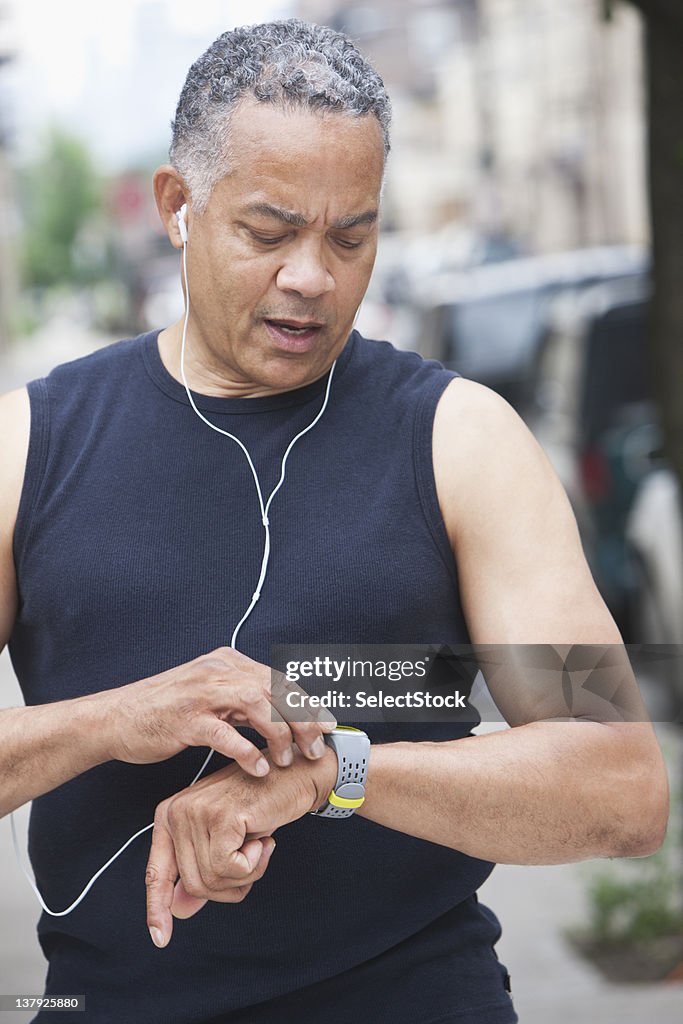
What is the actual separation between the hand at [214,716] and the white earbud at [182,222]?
64cm

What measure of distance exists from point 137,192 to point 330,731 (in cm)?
2193

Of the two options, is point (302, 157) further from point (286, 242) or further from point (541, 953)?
point (541, 953)

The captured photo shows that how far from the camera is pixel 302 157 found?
1920 millimetres

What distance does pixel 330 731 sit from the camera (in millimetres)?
1825

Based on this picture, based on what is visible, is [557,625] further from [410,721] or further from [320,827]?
[320,827]

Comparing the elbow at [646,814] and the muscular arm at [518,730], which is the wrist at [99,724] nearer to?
the muscular arm at [518,730]

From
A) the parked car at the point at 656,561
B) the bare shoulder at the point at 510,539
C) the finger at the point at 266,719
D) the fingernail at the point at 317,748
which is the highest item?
the parked car at the point at 656,561

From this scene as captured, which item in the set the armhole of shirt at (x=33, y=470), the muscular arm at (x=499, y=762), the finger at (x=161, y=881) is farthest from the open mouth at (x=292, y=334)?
the finger at (x=161, y=881)

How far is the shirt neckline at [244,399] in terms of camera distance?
2145 millimetres

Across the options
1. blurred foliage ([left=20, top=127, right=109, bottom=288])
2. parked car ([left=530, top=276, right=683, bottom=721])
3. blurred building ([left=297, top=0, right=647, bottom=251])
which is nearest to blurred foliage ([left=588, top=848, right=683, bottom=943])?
parked car ([left=530, top=276, right=683, bottom=721])

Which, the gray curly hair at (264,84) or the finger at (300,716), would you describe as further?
the gray curly hair at (264,84)

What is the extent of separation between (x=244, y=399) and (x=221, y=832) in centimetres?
67

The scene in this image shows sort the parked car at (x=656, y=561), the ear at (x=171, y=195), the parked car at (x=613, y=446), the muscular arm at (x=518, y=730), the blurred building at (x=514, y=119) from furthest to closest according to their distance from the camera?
the blurred building at (x=514, y=119), the parked car at (x=613, y=446), the parked car at (x=656, y=561), the ear at (x=171, y=195), the muscular arm at (x=518, y=730)

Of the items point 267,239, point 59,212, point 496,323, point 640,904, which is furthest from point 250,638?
point 59,212
